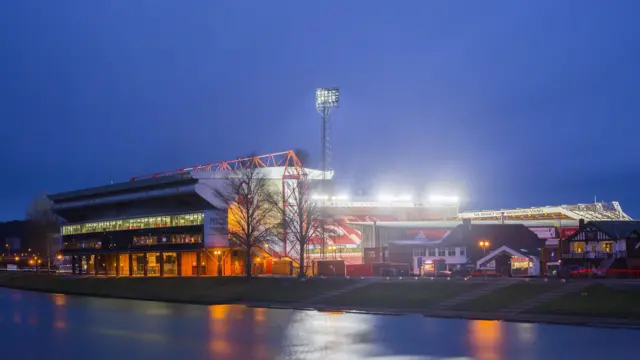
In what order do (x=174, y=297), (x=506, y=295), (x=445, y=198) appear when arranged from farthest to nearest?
(x=445, y=198), (x=174, y=297), (x=506, y=295)

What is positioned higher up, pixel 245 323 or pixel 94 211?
pixel 94 211

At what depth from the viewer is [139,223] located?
364ft

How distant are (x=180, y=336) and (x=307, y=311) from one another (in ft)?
55.1

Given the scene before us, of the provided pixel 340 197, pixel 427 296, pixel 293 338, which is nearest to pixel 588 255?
pixel 427 296

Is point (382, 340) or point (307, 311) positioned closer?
point (382, 340)

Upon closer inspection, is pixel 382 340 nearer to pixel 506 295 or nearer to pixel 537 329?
pixel 537 329

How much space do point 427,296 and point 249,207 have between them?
36.0 m

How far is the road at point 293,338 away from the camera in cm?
2967

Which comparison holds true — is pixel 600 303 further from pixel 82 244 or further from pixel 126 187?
pixel 82 244

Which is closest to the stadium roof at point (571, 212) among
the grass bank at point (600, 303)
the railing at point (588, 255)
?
the railing at point (588, 255)

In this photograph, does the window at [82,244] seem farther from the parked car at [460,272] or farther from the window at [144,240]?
the parked car at [460,272]

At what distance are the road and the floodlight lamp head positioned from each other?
2632 inches

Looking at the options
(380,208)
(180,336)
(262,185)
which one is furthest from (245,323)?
(380,208)

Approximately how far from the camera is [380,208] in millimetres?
126500
